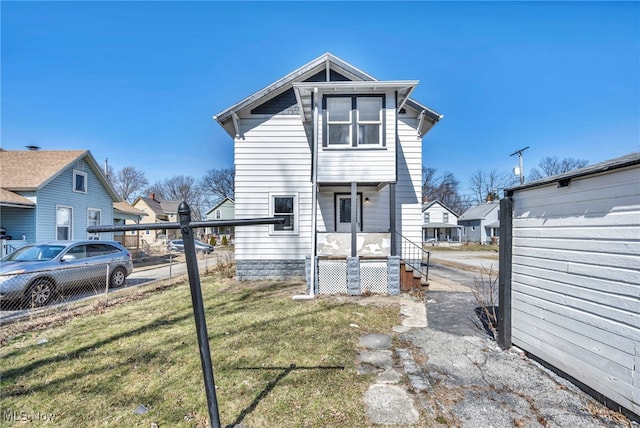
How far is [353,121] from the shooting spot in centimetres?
837

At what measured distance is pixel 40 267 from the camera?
23.1ft

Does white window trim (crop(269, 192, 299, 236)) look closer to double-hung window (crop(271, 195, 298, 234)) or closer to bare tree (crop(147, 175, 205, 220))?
double-hung window (crop(271, 195, 298, 234))

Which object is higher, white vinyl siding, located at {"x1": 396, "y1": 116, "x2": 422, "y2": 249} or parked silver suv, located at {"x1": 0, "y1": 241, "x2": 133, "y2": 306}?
white vinyl siding, located at {"x1": 396, "y1": 116, "x2": 422, "y2": 249}

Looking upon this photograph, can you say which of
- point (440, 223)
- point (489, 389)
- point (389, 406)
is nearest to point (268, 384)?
point (389, 406)

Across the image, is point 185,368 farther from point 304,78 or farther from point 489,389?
point 304,78

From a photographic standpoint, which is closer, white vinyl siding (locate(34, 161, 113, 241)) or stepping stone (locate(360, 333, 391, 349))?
stepping stone (locate(360, 333, 391, 349))

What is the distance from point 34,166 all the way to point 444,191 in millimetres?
60787

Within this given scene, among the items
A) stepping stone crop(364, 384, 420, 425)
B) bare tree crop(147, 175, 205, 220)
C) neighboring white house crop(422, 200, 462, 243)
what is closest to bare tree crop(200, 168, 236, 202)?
bare tree crop(147, 175, 205, 220)

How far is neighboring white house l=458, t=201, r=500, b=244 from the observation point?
39031 millimetres

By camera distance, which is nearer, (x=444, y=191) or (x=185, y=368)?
(x=185, y=368)

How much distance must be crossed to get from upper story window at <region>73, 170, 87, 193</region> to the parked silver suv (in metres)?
8.01

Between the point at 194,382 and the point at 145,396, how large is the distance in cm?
48

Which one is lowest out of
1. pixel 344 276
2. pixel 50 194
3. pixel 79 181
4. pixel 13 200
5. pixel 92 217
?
pixel 344 276

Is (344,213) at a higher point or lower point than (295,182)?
lower
